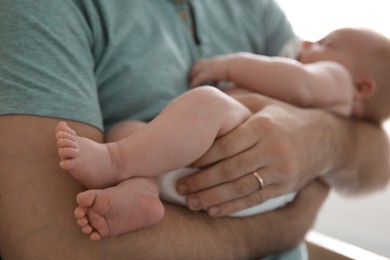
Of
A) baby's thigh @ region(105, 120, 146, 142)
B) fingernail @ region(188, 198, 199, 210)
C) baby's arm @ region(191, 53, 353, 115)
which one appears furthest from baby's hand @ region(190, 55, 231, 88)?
fingernail @ region(188, 198, 199, 210)

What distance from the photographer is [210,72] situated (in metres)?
0.90

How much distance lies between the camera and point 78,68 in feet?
2.30

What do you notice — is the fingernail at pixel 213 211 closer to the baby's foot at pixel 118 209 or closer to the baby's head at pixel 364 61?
the baby's foot at pixel 118 209

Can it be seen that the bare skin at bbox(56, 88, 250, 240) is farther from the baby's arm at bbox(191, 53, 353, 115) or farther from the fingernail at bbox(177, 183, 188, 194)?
the baby's arm at bbox(191, 53, 353, 115)

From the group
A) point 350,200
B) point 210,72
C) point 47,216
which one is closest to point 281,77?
point 210,72

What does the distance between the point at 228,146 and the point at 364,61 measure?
507 mm

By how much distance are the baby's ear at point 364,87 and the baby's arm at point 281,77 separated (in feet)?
0.25

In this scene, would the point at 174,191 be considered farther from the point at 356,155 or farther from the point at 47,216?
the point at 356,155

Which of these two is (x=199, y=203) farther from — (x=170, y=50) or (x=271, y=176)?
(x=170, y=50)

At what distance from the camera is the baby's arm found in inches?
34.4

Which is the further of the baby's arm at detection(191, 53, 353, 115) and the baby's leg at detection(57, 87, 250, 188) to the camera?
the baby's arm at detection(191, 53, 353, 115)

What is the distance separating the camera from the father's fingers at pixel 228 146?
2.32 ft

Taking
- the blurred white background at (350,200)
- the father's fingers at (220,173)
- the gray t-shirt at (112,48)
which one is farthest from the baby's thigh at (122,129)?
the blurred white background at (350,200)

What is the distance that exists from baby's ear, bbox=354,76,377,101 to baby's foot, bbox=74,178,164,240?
625 millimetres
